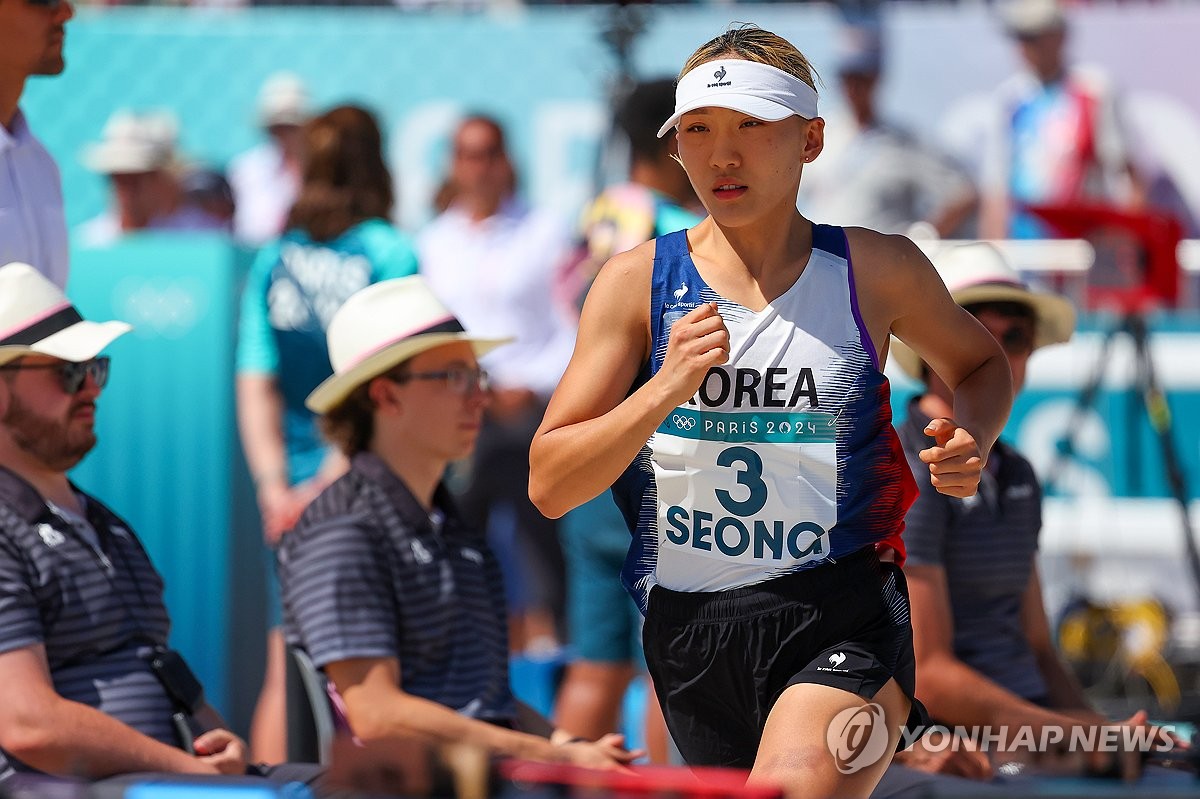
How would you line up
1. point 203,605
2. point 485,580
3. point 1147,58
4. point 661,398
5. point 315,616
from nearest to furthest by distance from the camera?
1. point 661,398
2. point 315,616
3. point 485,580
4. point 203,605
5. point 1147,58

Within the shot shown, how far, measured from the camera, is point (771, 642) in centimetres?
281

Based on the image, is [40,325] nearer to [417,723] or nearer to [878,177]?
[417,723]

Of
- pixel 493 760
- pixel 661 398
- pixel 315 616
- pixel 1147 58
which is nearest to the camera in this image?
pixel 493 760

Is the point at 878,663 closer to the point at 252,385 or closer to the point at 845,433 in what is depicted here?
the point at 845,433

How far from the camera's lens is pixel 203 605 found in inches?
243

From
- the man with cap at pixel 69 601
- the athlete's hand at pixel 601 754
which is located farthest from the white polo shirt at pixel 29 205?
the athlete's hand at pixel 601 754

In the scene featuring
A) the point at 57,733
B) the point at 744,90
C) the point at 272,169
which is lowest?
the point at 57,733

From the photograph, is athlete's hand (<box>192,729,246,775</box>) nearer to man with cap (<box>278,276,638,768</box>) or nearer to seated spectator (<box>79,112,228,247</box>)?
man with cap (<box>278,276,638,768</box>)

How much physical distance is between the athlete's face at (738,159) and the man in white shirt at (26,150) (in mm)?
1828

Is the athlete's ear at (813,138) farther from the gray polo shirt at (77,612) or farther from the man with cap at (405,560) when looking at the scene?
the gray polo shirt at (77,612)

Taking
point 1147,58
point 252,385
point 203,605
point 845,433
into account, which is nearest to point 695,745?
point 845,433

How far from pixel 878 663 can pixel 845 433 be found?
1.26 feet

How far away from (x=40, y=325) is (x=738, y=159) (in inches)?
66.9

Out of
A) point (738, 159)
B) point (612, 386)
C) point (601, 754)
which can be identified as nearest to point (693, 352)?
point (612, 386)
